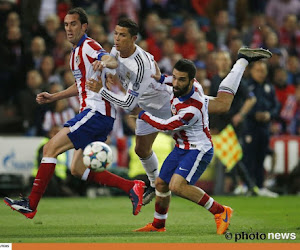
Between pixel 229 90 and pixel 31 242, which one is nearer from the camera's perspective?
pixel 31 242

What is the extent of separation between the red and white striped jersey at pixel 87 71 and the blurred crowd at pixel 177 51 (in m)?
4.87

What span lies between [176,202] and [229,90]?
4.31 m

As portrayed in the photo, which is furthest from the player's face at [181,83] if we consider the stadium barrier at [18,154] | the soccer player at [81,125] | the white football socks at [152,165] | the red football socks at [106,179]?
the stadium barrier at [18,154]

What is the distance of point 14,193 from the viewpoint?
15.1 meters

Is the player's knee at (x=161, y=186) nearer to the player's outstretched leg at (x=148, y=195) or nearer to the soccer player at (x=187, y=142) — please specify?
the soccer player at (x=187, y=142)

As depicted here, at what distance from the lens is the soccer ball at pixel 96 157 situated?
9484 mm

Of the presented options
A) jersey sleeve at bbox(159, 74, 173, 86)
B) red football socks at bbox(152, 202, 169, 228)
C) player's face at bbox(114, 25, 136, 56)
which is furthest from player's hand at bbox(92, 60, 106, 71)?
red football socks at bbox(152, 202, 169, 228)

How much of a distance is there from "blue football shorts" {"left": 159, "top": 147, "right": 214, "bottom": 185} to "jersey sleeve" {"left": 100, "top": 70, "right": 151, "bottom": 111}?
0.78 m

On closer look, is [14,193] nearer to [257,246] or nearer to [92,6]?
[92,6]

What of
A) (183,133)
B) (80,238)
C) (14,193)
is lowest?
(14,193)

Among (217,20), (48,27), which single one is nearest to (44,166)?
(48,27)

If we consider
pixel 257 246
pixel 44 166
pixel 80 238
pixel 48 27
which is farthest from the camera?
pixel 48 27

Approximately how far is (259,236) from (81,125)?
8.08 feet

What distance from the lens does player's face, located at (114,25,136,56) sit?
9.84m
